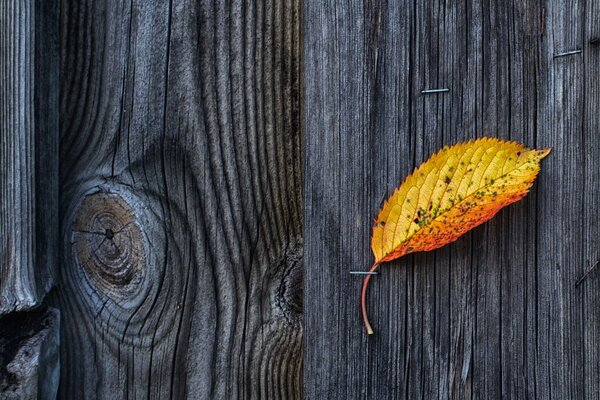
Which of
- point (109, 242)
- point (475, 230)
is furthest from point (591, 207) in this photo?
point (109, 242)

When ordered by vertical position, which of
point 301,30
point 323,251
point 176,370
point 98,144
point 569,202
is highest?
point 301,30

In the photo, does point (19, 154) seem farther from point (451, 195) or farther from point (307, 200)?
point (451, 195)

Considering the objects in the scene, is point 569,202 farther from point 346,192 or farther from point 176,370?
point 176,370

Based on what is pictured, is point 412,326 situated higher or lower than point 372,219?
lower

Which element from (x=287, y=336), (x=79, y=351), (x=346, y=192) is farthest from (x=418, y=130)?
(x=79, y=351)

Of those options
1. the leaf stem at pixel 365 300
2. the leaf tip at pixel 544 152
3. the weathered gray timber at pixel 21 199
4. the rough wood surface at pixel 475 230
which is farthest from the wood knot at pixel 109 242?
the leaf tip at pixel 544 152

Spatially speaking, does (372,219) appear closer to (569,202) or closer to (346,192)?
(346,192)
